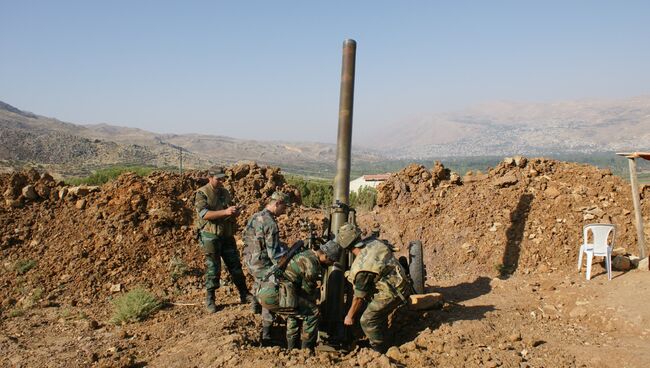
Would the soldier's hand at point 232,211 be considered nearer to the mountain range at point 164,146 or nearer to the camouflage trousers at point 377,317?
the camouflage trousers at point 377,317

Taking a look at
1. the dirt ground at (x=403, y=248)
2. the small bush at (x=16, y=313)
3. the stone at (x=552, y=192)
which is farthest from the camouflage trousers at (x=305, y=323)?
the stone at (x=552, y=192)

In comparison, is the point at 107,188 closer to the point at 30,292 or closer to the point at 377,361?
the point at 30,292

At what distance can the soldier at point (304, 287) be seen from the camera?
5488mm

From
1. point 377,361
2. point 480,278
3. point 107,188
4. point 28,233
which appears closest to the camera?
point 377,361

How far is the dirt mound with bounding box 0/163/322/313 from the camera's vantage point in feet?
26.5

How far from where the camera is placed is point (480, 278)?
28.0 ft

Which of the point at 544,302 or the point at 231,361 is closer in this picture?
the point at 231,361

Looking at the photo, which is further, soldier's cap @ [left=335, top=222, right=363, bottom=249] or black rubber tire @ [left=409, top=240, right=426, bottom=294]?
black rubber tire @ [left=409, top=240, right=426, bottom=294]

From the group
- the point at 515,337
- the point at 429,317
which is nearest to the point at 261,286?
the point at 429,317

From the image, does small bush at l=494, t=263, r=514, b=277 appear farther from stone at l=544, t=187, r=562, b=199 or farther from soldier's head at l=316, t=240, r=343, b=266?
soldier's head at l=316, t=240, r=343, b=266

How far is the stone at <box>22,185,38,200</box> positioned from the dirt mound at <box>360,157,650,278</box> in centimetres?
712

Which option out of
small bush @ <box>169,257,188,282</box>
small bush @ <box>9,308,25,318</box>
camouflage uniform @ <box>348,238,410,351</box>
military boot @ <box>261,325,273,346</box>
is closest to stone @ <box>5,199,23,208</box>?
small bush @ <box>9,308,25,318</box>

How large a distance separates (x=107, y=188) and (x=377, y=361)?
7.71m

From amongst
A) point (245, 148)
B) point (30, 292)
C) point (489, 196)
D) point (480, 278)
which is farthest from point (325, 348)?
point (245, 148)
